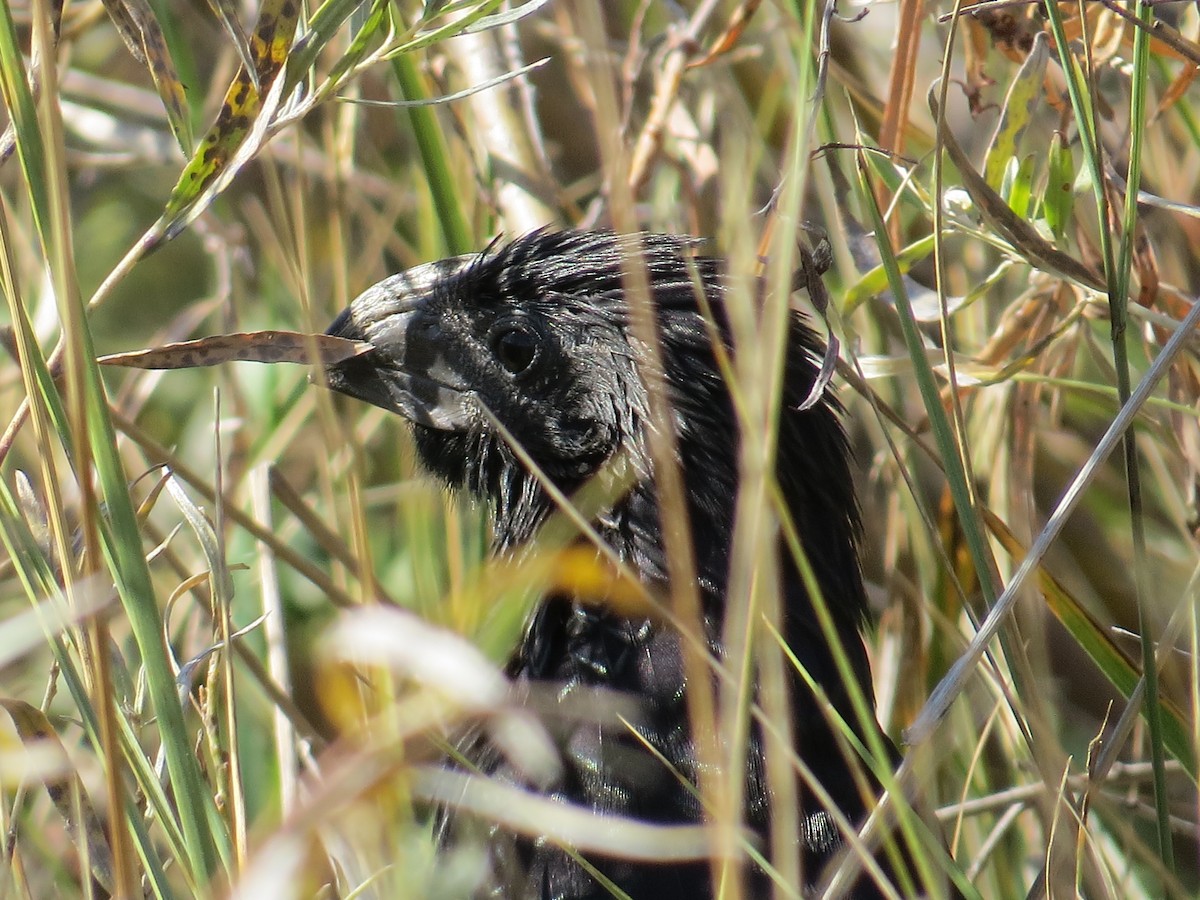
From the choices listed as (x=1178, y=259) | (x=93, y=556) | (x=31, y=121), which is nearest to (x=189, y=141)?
(x=31, y=121)

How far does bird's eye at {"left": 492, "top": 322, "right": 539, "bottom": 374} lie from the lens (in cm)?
188

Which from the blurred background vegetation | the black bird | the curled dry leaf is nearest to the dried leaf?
the blurred background vegetation

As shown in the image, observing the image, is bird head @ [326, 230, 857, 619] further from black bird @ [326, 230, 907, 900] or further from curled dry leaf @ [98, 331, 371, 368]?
curled dry leaf @ [98, 331, 371, 368]

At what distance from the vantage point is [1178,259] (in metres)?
2.43

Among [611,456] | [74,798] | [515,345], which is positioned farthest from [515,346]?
[74,798]

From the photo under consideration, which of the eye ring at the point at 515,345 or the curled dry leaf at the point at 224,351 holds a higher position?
the curled dry leaf at the point at 224,351

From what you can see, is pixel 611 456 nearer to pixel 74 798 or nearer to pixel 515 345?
pixel 515 345

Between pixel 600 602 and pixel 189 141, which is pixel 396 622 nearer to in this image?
pixel 189 141

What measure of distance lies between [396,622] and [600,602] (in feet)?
3.28

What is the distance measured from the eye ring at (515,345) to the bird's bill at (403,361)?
0.23 ft

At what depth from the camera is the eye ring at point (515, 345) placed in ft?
6.16

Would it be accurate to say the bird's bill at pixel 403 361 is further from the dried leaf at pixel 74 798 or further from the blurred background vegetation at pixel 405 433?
the dried leaf at pixel 74 798

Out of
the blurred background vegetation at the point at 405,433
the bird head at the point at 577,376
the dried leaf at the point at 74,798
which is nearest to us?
the blurred background vegetation at the point at 405,433

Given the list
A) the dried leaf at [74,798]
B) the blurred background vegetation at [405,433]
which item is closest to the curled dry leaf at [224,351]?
the blurred background vegetation at [405,433]
